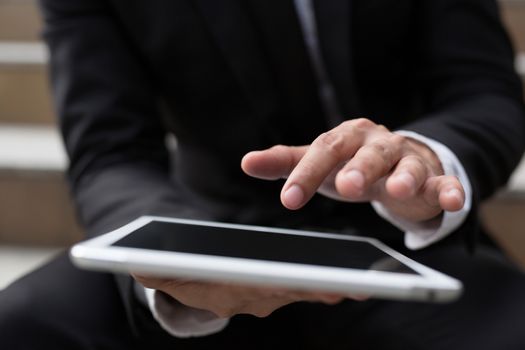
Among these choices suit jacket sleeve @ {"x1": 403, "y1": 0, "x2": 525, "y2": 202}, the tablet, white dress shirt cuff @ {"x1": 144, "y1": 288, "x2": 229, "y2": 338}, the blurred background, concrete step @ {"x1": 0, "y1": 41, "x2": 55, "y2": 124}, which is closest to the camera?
the tablet

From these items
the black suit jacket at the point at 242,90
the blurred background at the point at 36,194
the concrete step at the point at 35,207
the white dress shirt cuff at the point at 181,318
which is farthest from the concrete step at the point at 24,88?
the white dress shirt cuff at the point at 181,318

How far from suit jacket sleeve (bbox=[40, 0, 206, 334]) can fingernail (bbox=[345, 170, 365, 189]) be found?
0.21 m

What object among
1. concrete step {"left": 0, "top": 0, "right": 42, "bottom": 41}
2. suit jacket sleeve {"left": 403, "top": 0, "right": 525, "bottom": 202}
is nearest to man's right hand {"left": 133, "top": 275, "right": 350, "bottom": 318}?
suit jacket sleeve {"left": 403, "top": 0, "right": 525, "bottom": 202}

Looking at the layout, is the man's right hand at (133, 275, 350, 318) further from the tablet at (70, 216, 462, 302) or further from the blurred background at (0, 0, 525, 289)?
the blurred background at (0, 0, 525, 289)

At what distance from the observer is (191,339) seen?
350 millimetres

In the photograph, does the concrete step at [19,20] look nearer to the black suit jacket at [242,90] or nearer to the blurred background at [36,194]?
the blurred background at [36,194]

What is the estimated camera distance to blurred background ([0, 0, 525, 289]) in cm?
63

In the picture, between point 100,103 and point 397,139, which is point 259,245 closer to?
point 397,139

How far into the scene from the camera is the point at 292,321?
0.37 meters

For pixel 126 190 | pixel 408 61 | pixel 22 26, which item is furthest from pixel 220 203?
pixel 22 26

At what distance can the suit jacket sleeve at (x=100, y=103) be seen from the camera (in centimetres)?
43

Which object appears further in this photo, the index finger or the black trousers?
the black trousers

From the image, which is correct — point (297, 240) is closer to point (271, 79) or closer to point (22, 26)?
point (271, 79)

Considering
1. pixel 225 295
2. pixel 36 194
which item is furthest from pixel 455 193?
pixel 36 194
